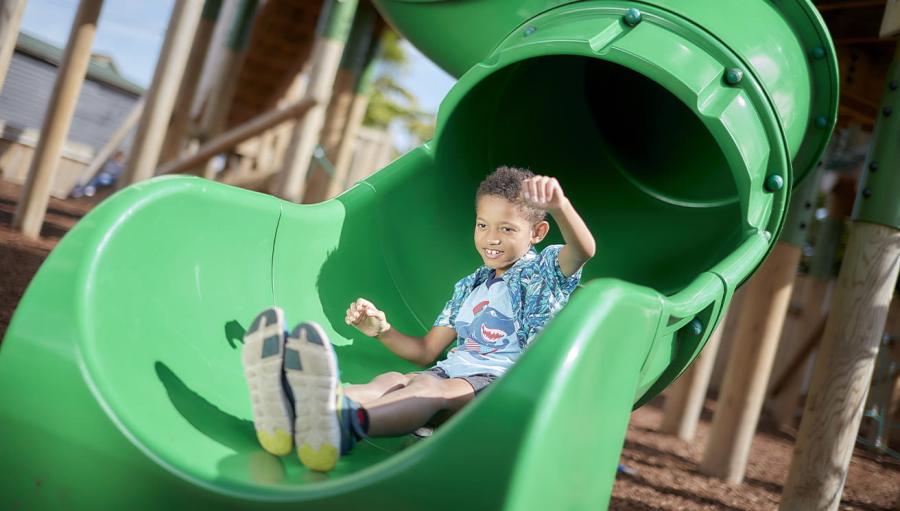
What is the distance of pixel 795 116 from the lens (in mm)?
2410

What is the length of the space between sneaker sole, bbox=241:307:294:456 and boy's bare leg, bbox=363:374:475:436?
0.59 feet

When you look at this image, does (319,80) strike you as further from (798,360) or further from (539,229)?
(798,360)

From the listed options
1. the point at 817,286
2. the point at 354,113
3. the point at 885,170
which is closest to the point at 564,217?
the point at 885,170

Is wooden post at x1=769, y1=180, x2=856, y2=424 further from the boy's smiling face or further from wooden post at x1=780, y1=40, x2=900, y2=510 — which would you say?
the boy's smiling face

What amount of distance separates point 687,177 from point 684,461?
1679 mm

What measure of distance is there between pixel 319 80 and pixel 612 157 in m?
2.16

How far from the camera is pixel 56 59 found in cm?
1199

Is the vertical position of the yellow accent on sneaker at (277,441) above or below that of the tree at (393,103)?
below

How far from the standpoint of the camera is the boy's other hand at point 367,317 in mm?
1914

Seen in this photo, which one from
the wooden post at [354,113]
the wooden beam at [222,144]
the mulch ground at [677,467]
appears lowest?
the mulch ground at [677,467]

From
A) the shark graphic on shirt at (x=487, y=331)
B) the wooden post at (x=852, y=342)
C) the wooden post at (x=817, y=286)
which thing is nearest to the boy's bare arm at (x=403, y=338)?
the shark graphic on shirt at (x=487, y=331)

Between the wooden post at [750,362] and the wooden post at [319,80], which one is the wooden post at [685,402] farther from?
the wooden post at [319,80]

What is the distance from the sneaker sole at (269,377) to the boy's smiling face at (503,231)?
757 millimetres

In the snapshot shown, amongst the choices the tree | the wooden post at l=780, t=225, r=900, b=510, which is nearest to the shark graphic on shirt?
A: the wooden post at l=780, t=225, r=900, b=510
